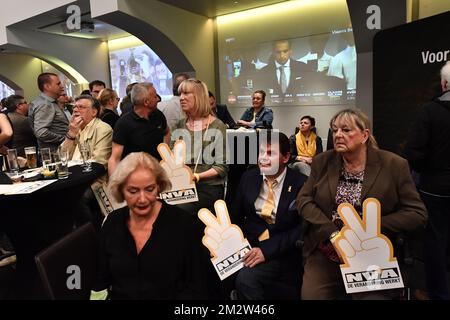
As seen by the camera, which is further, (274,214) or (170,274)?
(274,214)

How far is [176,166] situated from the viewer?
212 centimetres

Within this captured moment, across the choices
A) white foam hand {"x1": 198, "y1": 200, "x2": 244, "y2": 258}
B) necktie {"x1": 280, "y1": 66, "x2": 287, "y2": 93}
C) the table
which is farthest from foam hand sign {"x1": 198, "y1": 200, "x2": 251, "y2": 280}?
necktie {"x1": 280, "y1": 66, "x2": 287, "y2": 93}

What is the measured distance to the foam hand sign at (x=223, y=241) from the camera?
166 cm

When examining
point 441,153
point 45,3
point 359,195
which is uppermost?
point 45,3

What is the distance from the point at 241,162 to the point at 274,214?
3.37 feet

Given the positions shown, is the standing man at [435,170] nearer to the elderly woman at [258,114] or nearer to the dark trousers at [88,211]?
the dark trousers at [88,211]

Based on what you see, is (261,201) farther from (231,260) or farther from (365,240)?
(365,240)

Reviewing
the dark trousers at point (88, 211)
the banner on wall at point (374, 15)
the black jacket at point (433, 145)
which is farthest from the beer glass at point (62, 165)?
the banner on wall at point (374, 15)

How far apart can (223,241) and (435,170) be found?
145 cm

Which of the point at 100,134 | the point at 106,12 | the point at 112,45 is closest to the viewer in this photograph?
the point at 100,134

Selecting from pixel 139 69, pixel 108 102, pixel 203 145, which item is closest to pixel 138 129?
pixel 203 145

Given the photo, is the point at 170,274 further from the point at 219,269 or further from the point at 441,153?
the point at 441,153

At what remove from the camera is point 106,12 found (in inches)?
212
